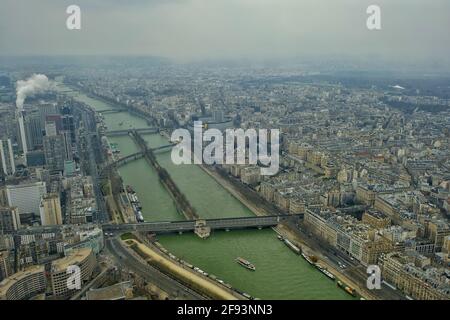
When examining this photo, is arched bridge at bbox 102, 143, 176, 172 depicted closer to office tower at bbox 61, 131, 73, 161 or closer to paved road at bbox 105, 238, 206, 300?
office tower at bbox 61, 131, 73, 161

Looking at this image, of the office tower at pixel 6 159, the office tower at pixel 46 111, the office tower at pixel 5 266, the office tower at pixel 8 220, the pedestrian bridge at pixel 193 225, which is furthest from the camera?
the office tower at pixel 46 111

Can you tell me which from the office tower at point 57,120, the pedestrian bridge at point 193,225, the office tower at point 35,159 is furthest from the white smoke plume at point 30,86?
the pedestrian bridge at point 193,225

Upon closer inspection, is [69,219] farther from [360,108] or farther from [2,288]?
[360,108]

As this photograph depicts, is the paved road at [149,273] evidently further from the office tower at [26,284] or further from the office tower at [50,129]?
the office tower at [50,129]

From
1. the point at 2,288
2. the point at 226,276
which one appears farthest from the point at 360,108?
the point at 2,288

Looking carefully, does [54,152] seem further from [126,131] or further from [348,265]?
[348,265]
